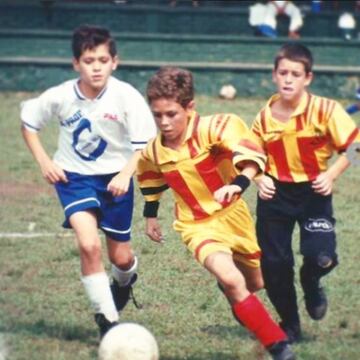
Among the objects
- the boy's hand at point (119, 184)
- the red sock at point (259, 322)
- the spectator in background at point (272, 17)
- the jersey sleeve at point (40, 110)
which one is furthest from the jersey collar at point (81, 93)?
the spectator in background at point (272, 17)

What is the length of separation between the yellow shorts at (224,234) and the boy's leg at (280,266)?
1.00 feet

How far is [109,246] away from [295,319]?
1.13 m

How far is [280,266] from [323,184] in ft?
1.98

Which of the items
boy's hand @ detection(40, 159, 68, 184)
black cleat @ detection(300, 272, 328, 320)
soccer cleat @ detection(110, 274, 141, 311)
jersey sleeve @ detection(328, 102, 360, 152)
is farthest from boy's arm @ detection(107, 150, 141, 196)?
black cleat @ detection(300, 272, 328, 320)

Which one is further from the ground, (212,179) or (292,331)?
(212,179)

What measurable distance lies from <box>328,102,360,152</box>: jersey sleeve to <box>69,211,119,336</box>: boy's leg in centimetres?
135

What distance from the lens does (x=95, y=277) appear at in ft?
23.3

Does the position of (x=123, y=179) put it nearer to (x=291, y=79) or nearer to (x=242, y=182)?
(x=242, y=182)

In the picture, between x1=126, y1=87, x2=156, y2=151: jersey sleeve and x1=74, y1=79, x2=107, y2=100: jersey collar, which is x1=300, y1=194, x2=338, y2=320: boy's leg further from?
x1=74, y1=79, x2=107, y2=100: jersey collar

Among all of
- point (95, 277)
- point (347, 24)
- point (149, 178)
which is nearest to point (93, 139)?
point (149, 178)

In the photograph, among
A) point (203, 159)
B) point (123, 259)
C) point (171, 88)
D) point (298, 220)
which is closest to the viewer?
point (171, 88)

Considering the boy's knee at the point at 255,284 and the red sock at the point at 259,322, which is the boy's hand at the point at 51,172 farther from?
the red sock at the point at 259,322

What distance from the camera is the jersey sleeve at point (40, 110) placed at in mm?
7359

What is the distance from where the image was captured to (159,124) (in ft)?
22.0
